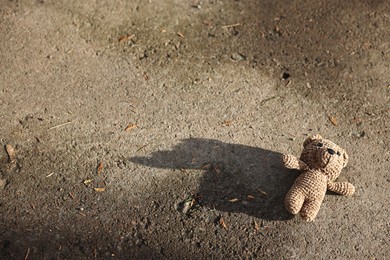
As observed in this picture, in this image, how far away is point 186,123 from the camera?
315cm

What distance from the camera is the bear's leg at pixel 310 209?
103 inches

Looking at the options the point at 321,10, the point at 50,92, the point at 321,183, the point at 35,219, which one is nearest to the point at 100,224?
the point at 35,219

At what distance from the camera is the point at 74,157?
2934 mm

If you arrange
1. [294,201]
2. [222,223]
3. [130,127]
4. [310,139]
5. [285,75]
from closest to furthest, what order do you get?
[294,201]
[222,223]
[310,139]
[130,127]
[285,75]

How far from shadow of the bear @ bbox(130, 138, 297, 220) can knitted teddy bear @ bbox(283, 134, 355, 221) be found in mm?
164

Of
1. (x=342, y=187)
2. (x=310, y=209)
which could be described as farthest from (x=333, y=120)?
(x=310, y=209)

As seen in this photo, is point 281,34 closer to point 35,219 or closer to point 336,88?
point 336,88

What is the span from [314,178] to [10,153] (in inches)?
76.1

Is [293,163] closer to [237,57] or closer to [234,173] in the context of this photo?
[234,173]

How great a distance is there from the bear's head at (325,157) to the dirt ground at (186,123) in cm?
22

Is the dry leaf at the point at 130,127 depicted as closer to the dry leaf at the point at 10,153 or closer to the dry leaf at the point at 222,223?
the dry leaf at the point at 10,153

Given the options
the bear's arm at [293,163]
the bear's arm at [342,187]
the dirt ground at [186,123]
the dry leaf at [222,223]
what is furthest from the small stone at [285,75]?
the dry leaf at [222,223]

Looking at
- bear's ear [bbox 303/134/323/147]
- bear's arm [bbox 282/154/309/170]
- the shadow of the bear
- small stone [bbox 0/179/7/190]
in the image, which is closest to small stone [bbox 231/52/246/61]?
the shadow of the bear

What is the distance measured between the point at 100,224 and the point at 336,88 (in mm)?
1990
